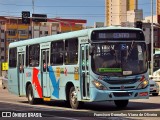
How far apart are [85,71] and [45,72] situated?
399cm

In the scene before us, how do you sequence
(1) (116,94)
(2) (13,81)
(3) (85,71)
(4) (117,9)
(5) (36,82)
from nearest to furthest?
(1) (116,94) → (3) (85,71) → (5) (36,82) → (2) (13,81) → (4) (117,9)

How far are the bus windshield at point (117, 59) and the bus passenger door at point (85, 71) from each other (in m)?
0.42

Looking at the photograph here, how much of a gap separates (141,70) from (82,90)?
7.66ft

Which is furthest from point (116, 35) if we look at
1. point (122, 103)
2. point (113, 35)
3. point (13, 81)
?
point (13, 81)

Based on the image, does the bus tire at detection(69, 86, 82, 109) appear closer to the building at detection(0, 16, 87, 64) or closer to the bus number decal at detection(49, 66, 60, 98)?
the bus number decal at detection(49, 66, 60, 98)

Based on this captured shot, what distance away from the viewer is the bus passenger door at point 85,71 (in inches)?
664

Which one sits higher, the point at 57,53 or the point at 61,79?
the point at 57,53

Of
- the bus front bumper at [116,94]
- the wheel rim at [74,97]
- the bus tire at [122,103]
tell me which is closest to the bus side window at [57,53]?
the wheel rim at [74,97]

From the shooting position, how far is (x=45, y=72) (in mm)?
20594

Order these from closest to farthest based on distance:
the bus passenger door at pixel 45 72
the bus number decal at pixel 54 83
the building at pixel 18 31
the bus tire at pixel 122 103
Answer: the bus tire at pixel 122 103 < the bus number decal at pixel 54 83 < the bus passenger door at pixel 45 72 < the building at pixel 18 31

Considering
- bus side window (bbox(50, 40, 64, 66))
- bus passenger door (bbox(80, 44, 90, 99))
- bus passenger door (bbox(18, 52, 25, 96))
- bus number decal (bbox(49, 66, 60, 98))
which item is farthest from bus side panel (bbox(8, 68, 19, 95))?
bus passenger door (bbox(80, 44, 90, 99))

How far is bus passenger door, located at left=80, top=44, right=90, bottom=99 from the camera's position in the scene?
16875mm

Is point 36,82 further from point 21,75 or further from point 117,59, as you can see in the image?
point 117,59

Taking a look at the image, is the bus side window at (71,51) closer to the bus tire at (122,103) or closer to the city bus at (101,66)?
the city bus at (101,66)
